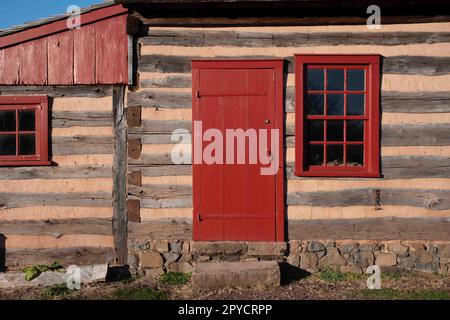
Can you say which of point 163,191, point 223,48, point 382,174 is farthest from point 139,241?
point 382,174

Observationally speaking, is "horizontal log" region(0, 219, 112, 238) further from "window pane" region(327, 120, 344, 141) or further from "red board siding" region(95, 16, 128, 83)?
"window pane" region(327, 120, 344, 141)

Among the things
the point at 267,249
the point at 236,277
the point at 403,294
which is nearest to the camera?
the point at 403,294

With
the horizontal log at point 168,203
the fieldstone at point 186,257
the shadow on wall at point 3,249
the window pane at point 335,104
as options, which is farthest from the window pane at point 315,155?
the shadow on wall at point 3,249

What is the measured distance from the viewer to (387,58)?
590cm

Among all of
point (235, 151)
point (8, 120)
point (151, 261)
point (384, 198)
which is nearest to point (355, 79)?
point (384, 198)

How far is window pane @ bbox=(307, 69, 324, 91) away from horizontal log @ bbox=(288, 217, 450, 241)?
206 centimetres

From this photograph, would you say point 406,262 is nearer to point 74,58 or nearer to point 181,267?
point 181,267

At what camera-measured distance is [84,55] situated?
19.7 ft

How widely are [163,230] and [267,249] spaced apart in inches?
63.7

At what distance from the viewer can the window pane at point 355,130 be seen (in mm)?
5992

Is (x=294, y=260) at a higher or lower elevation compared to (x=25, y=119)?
lower

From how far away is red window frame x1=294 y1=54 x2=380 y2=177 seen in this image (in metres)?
5.86

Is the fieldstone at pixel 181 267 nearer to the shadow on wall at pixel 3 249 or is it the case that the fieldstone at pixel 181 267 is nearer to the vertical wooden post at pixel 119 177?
the vertical wooden post at pixel 119 177

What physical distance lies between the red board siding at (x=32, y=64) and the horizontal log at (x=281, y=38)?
1566 millimetres
